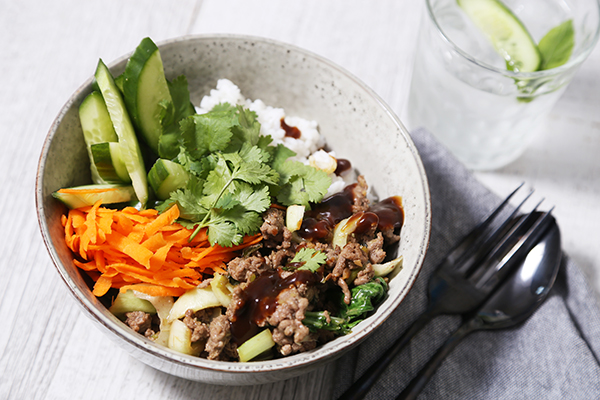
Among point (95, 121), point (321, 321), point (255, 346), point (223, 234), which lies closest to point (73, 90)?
point (95, 121)

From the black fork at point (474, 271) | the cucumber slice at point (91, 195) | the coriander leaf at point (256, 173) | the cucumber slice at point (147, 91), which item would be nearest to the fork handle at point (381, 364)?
the black fork at point (474, 271)

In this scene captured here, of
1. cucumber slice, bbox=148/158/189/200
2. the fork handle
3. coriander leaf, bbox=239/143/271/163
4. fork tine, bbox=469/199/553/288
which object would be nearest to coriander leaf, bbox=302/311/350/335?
the fork handle

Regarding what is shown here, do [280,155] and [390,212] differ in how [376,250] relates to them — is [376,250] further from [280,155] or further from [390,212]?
[280,155]

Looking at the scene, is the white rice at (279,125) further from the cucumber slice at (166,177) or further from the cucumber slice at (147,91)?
the cucumber slice at (166,177)

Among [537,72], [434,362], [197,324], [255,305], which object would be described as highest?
[537,72]

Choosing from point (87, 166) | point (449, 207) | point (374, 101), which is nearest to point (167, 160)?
point (87, 166)
